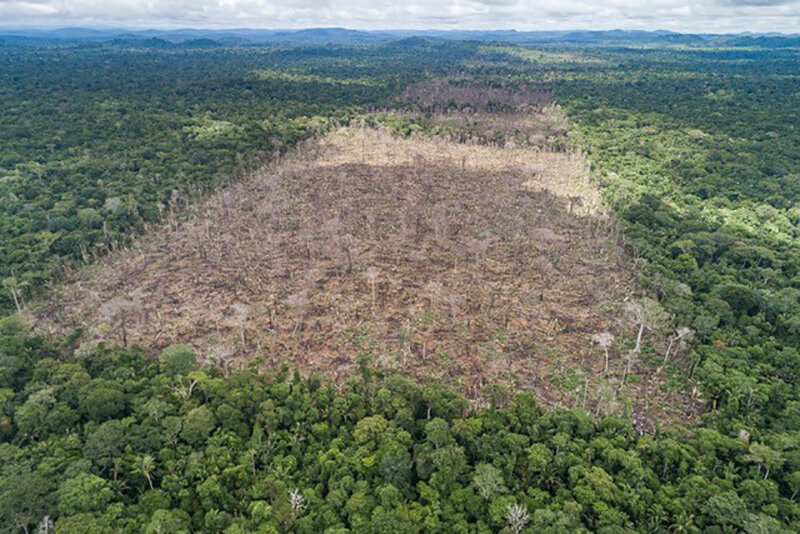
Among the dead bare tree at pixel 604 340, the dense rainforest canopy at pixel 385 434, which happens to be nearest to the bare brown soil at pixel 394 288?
the dead bare tree at pixel 604 340

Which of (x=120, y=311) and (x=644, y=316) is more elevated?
(x=644, y=316)

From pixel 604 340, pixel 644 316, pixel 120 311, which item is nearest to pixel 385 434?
pixel 604 340

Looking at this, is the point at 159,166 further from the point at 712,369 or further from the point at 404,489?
the point at 712,369

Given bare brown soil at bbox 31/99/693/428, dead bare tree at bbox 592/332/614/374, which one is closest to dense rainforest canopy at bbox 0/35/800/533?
bare brown soil at bbox 31/99/693/428

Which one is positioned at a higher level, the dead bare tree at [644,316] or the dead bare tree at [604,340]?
the dead bare tree at [644,316]

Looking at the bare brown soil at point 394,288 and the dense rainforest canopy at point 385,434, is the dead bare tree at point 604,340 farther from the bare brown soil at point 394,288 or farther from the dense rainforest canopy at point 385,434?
the dense rainforest canopy at point 385,434

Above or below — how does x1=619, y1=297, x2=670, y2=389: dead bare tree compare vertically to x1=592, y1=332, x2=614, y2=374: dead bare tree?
above

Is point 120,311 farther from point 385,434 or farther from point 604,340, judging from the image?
point 604,340

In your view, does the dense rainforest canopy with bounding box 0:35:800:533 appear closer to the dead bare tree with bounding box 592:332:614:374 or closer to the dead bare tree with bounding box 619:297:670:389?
the dead bare tree with bounding box 619:297:670:389
